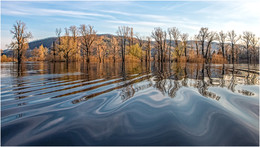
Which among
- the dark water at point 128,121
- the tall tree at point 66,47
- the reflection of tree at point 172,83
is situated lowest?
the dark water at point 128,121

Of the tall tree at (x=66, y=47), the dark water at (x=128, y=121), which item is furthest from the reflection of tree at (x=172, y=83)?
the tall tree at (x=66, y=47)

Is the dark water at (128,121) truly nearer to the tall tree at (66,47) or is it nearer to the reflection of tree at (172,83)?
the reflection of tree at (172,83)

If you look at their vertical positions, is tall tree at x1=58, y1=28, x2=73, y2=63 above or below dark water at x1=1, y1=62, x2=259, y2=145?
above

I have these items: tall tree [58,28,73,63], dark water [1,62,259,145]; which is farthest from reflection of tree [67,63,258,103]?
tall tree [58,28,73,63]

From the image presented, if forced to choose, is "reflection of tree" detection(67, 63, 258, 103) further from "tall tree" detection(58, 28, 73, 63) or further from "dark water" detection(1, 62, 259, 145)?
"tall tree" detection(58, 28, 73, 63)

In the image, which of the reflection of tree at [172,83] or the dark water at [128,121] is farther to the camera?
the reflection of tree at [172,83]

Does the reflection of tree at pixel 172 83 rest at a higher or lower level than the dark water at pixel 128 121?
higher

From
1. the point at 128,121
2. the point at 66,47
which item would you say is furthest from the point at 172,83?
the point at 66,47

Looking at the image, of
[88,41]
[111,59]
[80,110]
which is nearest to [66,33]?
[88,41]

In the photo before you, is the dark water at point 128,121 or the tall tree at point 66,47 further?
the tall tree at point 66,47

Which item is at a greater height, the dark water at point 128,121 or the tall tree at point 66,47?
the tall tree at point 66,47

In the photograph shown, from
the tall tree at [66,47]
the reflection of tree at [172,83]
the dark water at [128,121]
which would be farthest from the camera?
the tall tree at [66,47]

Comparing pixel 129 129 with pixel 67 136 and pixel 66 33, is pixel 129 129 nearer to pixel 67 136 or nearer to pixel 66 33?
pixel 67 136

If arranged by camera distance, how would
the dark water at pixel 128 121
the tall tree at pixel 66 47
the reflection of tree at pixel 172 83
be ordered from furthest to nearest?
the tall tree at pixel 66 47 → the reflection of tree at pixel 172 83 → the dark water at pixel 128 121
